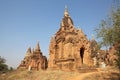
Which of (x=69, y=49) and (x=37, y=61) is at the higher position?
(x=69, y=49)

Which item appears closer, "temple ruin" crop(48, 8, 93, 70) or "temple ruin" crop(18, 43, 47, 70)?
"temple ruin" crop(48, 8, 93, 70)

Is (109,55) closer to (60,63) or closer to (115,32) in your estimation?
(60,63)

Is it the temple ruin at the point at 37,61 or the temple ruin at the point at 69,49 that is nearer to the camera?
the temple ruin at the point at 69,49

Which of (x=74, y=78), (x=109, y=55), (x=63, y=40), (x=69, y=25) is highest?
(x=69, y=25)

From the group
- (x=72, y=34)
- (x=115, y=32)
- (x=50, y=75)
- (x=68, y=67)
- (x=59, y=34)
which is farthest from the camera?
(x=59, y=34)

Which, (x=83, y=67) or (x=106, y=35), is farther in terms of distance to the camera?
(x=83, y=67)

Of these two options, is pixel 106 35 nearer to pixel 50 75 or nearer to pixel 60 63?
pixel 50 75

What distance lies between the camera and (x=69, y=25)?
1423 inches

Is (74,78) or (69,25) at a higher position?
(69,25)

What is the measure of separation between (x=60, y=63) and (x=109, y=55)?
37.3 feet

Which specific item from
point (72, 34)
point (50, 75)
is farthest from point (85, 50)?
point (50, 75)

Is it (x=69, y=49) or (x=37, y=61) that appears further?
(x=37, y=61)

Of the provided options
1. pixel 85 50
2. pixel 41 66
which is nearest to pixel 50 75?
pixel 85 50

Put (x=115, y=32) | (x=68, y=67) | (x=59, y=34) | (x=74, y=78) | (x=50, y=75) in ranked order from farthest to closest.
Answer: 1. (x=59, y=34)
2. (x=68, y=67)
3. (x=50, y=75)
4. (x=74, y=78)
5. (x=115, y=32)
